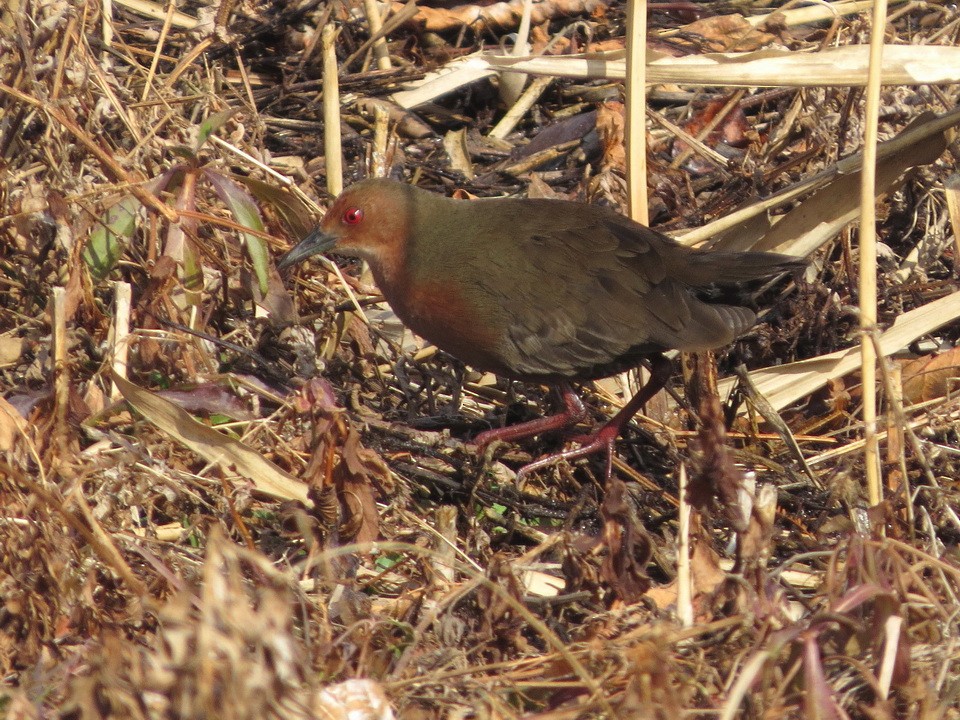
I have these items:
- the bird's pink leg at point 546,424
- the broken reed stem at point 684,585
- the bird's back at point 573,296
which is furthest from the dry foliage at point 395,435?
the bird's back at point 573,296

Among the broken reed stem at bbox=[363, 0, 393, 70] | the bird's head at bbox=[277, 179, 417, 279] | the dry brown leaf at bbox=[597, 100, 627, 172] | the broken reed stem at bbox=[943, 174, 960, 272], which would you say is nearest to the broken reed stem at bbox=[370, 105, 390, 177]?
the broken reed stem at bbox=[363, 0, 393, 70]

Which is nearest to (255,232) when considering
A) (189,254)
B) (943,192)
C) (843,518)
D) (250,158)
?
(189,254)

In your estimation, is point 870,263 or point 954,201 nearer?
point 870,263

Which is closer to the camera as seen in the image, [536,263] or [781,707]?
A: [781,707]

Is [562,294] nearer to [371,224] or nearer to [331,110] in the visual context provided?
[371,224]

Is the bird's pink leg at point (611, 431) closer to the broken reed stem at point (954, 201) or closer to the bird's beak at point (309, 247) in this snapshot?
the bird's beak at point (309, 247)

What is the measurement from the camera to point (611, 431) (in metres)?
4.08

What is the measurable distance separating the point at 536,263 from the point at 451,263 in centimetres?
32

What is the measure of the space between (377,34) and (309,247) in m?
1.37

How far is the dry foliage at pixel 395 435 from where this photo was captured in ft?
8.20

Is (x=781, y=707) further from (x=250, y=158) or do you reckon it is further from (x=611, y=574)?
(x=250, y=158)

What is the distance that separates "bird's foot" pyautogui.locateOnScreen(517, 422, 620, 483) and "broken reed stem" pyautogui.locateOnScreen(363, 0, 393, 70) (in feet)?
6.85

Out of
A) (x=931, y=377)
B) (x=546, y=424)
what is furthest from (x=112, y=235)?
(x=931, y=377)

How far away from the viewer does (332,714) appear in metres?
2.41
